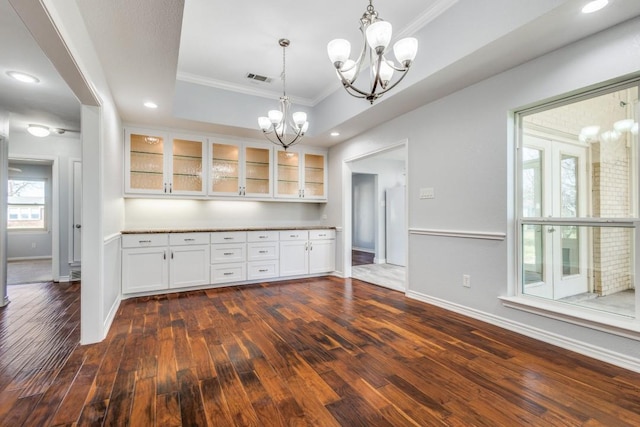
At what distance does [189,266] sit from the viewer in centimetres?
425

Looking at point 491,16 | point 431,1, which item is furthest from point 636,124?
point 431,1

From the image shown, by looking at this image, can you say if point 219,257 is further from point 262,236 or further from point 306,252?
point 306,252

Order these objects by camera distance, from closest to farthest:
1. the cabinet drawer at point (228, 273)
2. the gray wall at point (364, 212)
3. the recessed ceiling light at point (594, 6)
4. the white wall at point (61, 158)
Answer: the recessed ceiling light at point (594, 6)
the cabinet drawer at point (228, 273)
the white wall at point (61, 158)
the gray wall at point (364, 212)

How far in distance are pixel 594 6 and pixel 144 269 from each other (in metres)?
5.08

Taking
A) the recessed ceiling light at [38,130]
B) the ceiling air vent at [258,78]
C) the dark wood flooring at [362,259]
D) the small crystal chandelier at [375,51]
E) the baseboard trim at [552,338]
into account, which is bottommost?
the dark wood flooring at [362,259]

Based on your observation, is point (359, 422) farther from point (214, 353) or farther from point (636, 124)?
point (636, 124)

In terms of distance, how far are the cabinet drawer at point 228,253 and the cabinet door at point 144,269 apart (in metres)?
0.65

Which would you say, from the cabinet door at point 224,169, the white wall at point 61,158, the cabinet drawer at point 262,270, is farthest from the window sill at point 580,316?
the white wall at point 61,158

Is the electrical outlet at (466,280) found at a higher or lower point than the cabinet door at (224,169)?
lower

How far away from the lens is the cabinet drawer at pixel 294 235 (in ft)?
16.2

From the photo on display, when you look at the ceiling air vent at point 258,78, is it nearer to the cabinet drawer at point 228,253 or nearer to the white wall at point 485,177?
the white wall at point 485,177

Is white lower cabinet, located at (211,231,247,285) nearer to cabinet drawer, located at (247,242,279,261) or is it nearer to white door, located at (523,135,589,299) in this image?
cabinet drawer, located at (247,242,279,261)

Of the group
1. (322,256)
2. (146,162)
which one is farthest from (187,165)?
(322,256)

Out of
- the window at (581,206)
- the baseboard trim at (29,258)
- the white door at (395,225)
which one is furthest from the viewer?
the baseboard trim at (29,258)
